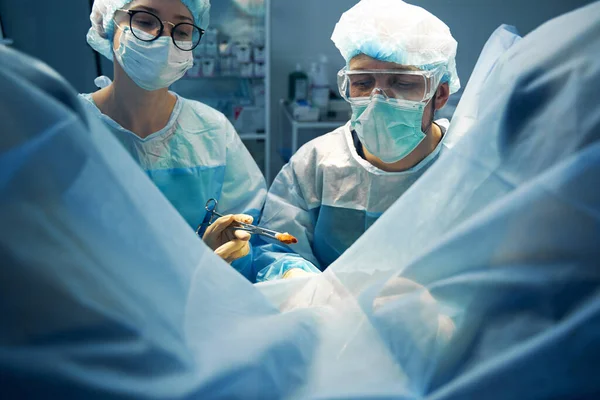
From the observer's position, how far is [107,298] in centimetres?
44

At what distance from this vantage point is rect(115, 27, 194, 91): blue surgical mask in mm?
1271

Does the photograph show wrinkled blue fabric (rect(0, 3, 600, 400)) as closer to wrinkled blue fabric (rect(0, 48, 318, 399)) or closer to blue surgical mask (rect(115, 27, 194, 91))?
wrinkled blue fabric (rect(0, 48, 318, 399))

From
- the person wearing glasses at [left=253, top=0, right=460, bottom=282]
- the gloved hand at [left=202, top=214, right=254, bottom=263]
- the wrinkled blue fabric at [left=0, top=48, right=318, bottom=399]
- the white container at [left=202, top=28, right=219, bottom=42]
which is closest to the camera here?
the wrinkled blue fabric at [left=0, top=48, right=318, bottom=399]

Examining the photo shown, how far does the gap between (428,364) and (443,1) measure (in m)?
3.20

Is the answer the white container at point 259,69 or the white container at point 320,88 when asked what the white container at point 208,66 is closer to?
the white container at point 259,69

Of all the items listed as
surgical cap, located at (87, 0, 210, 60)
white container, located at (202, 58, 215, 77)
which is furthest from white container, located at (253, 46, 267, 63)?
surgical cap, located at (87, 0, 210, 60)

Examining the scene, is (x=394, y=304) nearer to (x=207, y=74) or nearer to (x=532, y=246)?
(x=532, y=246)

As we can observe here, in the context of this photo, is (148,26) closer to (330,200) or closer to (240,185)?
(240,185)

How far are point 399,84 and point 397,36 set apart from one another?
0.37 ft

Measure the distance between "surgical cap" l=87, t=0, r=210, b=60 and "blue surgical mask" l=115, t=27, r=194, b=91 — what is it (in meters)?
0.06

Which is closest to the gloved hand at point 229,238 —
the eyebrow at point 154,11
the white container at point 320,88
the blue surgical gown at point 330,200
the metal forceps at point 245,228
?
the metal forceps at point 245,228

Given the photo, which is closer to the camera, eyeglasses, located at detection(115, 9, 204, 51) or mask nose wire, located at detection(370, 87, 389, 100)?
mask nose wire, located at detection(370, 87, 389, 100)

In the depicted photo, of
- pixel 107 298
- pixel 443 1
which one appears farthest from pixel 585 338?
pixel 443 1

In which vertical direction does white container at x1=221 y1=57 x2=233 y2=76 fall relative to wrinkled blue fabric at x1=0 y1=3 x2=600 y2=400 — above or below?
below
